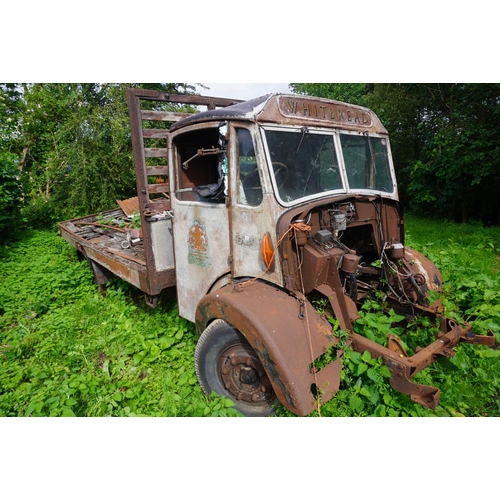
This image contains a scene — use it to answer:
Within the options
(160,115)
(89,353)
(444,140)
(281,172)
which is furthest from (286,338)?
(444,140)

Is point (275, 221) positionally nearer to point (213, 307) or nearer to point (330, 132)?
point (213, 307)

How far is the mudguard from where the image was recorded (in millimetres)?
2219

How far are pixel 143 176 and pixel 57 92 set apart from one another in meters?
9.25

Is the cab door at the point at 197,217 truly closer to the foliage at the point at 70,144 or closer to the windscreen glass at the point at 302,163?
the windscreen glass at the point at 302,163

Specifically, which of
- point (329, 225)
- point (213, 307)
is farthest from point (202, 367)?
point (329, 225)

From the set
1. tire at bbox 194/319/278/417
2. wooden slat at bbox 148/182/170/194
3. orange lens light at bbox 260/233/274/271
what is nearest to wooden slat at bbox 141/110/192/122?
wooden slat at bbox 148/182/170/194

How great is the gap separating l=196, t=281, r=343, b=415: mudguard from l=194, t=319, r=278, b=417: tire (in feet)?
0.72

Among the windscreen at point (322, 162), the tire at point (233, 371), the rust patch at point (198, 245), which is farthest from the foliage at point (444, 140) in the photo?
the tire at point (233, 371)

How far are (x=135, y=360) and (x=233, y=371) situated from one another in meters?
1.42

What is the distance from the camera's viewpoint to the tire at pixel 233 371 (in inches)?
105

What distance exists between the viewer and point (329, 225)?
9.56 feet

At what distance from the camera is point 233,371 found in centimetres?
279

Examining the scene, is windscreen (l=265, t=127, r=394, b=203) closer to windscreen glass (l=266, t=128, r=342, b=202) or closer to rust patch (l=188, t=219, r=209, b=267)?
windscreen glass (l=266, t=128, r=342, b=202)

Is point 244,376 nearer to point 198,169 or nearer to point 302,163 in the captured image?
point 302,163
